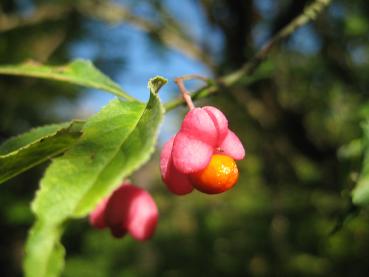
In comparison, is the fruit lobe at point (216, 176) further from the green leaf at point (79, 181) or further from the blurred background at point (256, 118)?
the blurred background at point (256, 118)

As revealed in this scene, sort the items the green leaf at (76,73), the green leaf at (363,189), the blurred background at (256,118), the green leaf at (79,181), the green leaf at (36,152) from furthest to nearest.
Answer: the blurred background at (256,118) → the green leaf at (76,73) → the green leaf at (363,189) → the green leaf at (36,152) → the green leaf at (79,181)

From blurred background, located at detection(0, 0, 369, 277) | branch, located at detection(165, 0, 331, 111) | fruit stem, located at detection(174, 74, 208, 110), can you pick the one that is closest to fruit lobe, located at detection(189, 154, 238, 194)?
fruit stem, located at detection(174, 74, 208, 110)

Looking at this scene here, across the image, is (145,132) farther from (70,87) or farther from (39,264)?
(70,87)

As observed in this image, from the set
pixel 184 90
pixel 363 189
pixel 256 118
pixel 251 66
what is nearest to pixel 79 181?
pixel 184 90

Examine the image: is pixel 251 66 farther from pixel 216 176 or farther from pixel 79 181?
pixel 79 181

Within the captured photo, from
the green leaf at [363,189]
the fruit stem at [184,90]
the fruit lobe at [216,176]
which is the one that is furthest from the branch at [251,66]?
the green leaf at [363,189]

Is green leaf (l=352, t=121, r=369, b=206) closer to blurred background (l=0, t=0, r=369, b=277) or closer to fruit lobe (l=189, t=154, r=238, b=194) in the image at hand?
fruit lobe (l=189, t=154, r=238, b=194)
